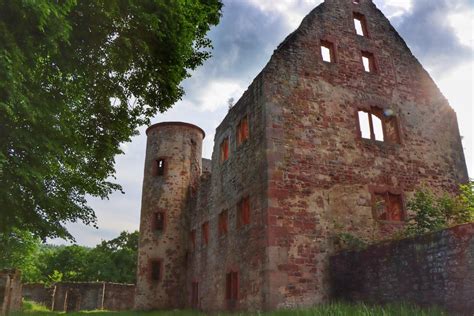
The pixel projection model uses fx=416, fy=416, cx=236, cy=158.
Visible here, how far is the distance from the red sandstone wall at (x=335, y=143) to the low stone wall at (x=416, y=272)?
1.19 meters

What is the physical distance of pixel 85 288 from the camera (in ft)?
101

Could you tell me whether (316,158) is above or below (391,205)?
above

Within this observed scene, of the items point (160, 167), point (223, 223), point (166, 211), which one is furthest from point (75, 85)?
point (160, 167)

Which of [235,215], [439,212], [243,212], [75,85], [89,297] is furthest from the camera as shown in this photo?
[89,297]

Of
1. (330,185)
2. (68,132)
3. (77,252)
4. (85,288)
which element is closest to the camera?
(68,132)

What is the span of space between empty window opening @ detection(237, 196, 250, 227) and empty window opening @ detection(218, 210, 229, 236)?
1.43m

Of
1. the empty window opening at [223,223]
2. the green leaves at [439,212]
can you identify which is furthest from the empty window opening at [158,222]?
the green leaves at [439,212]

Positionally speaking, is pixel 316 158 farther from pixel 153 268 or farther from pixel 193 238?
pixel 153 268

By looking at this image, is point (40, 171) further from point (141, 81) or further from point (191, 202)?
point (191, 202)

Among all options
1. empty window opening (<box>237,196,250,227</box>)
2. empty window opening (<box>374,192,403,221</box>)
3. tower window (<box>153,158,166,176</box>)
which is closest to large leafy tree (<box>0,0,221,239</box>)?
empty window opening (<box>237,196,250,227</box>)

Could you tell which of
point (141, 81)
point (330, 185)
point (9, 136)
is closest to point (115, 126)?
point (141, 81)

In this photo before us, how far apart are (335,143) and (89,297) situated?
24112 millimetres

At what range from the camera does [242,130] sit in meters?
15.6

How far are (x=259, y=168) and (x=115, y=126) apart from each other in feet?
15.2
